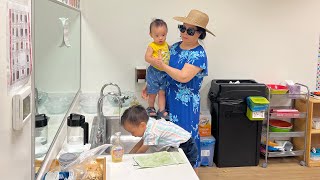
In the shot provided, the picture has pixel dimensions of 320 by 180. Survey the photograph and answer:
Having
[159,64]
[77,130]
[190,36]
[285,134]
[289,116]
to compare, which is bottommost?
[285,134]

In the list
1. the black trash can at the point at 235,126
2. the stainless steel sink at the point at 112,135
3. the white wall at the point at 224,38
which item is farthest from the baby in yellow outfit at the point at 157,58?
the black trash can at the point at 235,126

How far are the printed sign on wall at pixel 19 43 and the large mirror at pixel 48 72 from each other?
182 mm

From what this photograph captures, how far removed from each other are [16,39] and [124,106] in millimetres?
2573

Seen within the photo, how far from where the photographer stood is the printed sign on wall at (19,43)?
0.89 meters

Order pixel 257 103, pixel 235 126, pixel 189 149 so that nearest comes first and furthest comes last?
pixel 189 149 < pixel 257 103 < pixel 235 126

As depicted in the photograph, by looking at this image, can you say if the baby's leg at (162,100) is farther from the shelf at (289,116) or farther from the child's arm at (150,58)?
the shelf at (289,116)

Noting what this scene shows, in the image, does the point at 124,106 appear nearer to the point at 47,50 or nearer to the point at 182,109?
the point at 182,109

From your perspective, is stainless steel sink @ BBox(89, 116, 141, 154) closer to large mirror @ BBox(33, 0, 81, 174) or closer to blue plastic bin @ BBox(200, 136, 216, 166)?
large mirror @ BBox(33, 0, 81, 174)

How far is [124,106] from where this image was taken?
3.50 metres

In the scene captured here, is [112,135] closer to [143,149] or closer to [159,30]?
[143,149]

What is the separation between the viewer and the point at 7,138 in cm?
90

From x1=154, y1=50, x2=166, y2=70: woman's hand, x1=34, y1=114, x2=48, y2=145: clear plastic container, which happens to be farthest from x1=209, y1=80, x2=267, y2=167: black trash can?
x1=34, y1=114, x2=48, y2=145: clear plastic container

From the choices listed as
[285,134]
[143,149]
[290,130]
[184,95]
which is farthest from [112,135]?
[290,130]

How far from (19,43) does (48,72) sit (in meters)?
0.80
